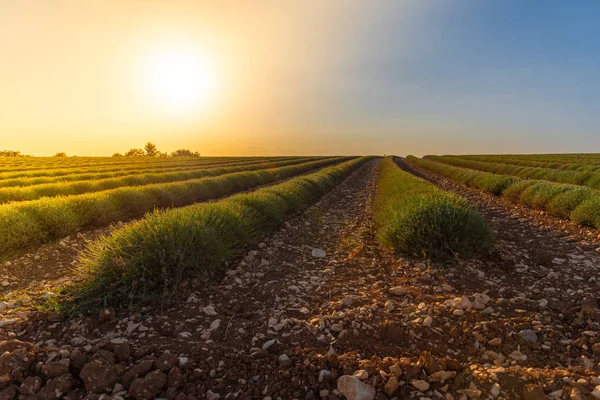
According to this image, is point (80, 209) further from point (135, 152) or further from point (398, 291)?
point (135, 152)

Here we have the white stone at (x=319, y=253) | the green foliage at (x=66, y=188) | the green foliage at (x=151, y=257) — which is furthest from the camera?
the green foliage at (x=66, y=188)

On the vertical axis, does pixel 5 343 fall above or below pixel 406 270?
above

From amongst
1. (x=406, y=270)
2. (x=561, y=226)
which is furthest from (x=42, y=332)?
(x=561, y=226)

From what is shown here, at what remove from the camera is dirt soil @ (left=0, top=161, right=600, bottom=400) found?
106 inches

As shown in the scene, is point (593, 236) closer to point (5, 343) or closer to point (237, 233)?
point (237, 233)

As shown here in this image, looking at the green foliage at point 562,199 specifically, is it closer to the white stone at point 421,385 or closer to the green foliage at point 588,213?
the green foliage at point 588,213

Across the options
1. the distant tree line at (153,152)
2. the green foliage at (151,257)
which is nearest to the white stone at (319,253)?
the green foliage at (151,257)

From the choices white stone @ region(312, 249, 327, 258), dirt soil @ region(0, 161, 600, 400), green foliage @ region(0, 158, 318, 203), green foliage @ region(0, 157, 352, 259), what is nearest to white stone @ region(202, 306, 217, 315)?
dirt soil @ region(0, 161, 600, 400)

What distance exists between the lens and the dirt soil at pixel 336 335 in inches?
106

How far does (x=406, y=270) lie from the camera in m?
5.93

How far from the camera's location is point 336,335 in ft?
12.3

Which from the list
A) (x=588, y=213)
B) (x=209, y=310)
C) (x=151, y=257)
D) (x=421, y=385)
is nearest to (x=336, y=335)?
(x=421, y=385)

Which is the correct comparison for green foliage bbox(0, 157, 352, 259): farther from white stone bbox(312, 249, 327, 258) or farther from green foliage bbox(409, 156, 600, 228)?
green foliage bbox(409, 156, 600, 228)

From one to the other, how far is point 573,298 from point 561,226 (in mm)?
5890
